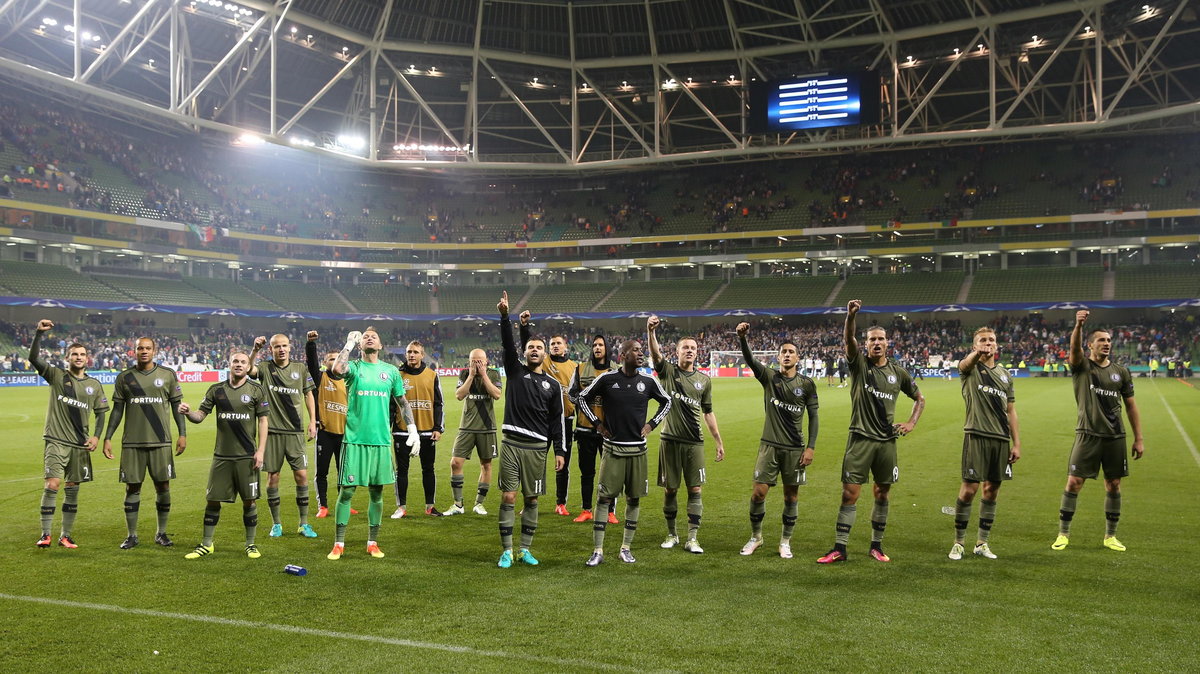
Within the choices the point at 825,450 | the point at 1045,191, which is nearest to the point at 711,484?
the point at 825,450

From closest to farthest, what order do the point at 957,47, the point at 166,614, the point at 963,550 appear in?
1. the point at 166,614
2. the point at 963,550
3. the point at 957,47

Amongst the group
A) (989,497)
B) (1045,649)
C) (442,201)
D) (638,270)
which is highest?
(442,201)

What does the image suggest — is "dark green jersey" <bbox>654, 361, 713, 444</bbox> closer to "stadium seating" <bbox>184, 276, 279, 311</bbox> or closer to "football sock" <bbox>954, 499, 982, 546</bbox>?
"football sock" <bbox>954, 499, 982, 546</bbox>

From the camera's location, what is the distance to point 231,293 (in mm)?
61188

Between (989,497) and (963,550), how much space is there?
0.63m

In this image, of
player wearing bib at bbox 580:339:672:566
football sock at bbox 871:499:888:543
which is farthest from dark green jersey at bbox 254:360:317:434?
football sock at bbox 871:499:888:543

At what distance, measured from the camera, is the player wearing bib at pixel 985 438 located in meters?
8.85

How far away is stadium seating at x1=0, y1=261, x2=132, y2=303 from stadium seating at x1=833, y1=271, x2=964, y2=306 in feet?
158

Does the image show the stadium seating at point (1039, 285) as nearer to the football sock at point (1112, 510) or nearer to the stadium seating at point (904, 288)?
the stadium seating at point (904, 288)

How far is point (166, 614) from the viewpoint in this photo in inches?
264

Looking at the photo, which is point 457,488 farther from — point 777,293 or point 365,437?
point 777,293

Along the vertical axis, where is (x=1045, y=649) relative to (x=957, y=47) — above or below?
below

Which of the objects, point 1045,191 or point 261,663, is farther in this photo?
point 1045,191

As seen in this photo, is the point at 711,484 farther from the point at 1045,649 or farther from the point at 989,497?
the point at 1045,649
